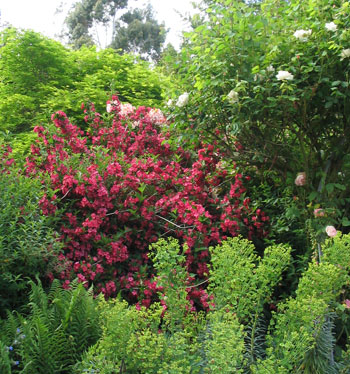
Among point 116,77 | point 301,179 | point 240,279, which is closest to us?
point 240,279

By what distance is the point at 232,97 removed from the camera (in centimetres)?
313

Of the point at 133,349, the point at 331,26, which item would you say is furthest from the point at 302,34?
the point at 133,349

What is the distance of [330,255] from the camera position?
2441 millimetres

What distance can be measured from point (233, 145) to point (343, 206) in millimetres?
1108

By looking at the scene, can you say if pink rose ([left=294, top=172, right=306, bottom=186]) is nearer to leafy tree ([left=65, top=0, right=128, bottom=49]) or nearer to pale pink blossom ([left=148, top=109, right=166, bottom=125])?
pale pink blossom ([left=148, top=109, right=166, bottom=125])

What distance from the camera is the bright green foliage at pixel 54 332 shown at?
2.41 meters

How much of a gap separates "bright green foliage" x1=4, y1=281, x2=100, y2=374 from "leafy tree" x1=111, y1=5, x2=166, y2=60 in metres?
25.5

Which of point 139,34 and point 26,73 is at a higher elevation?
point 139,34

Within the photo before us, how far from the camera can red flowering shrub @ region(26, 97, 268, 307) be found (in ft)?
11.3

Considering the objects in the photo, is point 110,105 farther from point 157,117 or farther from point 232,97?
point 232,97

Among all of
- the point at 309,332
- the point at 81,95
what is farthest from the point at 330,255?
the point at 81,95

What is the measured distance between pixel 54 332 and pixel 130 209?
1.40 metres

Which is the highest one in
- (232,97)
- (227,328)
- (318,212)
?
(232,97)

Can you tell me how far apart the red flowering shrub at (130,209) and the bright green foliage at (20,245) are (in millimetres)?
150
